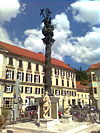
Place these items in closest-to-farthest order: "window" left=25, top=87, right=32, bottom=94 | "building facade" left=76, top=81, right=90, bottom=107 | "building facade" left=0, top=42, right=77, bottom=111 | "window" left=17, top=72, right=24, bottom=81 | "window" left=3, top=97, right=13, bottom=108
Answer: "window" left=3, top=97, right=13, bottom=108, "building facade" left=0, top=42, right=77, bottom=111, "window" left=17, top=72, right=24, bottom=81, "window" left=25, top=87, right=32, bottom=94, "building facade" left=76, top=81, right=90, bottom=107

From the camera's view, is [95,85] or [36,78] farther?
[95,85]

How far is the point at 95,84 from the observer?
41.4 meters

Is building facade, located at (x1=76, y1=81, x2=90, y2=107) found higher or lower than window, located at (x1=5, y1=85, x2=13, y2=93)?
lower

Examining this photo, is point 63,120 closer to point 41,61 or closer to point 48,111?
point 48,111

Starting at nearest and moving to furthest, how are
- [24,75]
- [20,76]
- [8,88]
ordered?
[8,88] → [20,76] → [24,75]

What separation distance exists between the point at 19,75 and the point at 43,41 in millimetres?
21758

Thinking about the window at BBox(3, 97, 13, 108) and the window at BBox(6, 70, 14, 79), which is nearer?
the window at BBox(3, 97, 13, 108)

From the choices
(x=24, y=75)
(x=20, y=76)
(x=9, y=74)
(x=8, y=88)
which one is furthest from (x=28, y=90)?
(x=9, y=74)

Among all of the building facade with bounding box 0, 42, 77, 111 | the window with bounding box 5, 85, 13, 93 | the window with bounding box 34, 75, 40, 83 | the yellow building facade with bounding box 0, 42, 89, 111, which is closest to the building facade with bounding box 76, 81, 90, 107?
the yellow building facade with bounding box 0, 42, 89, 111

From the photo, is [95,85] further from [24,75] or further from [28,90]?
[24,75]

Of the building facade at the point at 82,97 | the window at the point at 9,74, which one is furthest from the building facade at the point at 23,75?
the building facade at the point at 82,97

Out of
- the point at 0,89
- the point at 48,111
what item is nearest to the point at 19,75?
the point at 0,89

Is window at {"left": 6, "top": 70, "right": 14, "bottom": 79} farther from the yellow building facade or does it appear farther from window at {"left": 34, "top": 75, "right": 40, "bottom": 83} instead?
window at {"left": 34, "top": 75, "right": 40, "bottom": 83}

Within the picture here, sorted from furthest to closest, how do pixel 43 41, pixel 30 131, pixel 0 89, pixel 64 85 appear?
pixel 64 85, pixel 0 89, pixel 43 41, pixel 30 131
